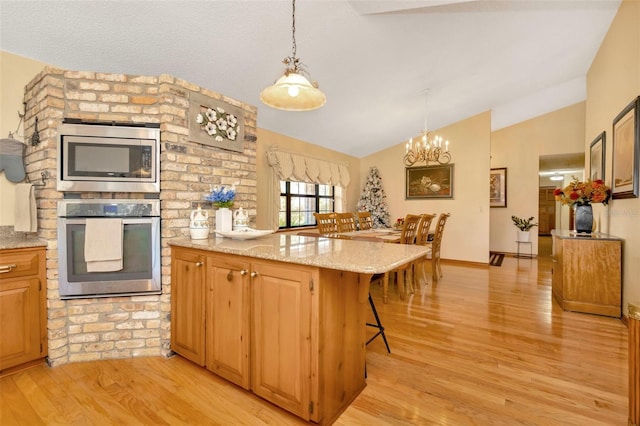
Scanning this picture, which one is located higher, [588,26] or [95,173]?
[588,26]

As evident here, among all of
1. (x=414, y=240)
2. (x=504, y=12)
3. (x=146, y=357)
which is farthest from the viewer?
(x=414, y=240)

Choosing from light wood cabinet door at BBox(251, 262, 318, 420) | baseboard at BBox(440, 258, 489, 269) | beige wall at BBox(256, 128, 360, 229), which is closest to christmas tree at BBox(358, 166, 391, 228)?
beige wall at BBox(256, 128, 360, 229)

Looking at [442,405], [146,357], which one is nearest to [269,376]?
[442,405]

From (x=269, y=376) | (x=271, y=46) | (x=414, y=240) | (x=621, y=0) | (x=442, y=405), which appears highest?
(x=621, y=0)

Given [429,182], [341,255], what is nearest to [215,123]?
[341,255]

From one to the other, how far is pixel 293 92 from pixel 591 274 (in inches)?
148

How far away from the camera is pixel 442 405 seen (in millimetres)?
1727

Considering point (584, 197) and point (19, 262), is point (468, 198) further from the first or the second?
point (19, 262)

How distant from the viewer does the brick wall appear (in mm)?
2115

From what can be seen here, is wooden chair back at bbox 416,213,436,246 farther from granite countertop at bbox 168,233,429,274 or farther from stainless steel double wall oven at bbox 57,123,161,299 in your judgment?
stainless steel double wall oven at bbox 57,123,161,299

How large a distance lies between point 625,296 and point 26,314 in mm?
5376

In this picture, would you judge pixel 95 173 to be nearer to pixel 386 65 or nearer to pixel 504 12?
pixel 386 65

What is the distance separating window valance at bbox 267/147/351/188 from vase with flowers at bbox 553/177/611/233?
367cm

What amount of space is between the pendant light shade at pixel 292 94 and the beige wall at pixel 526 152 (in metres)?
6.72
